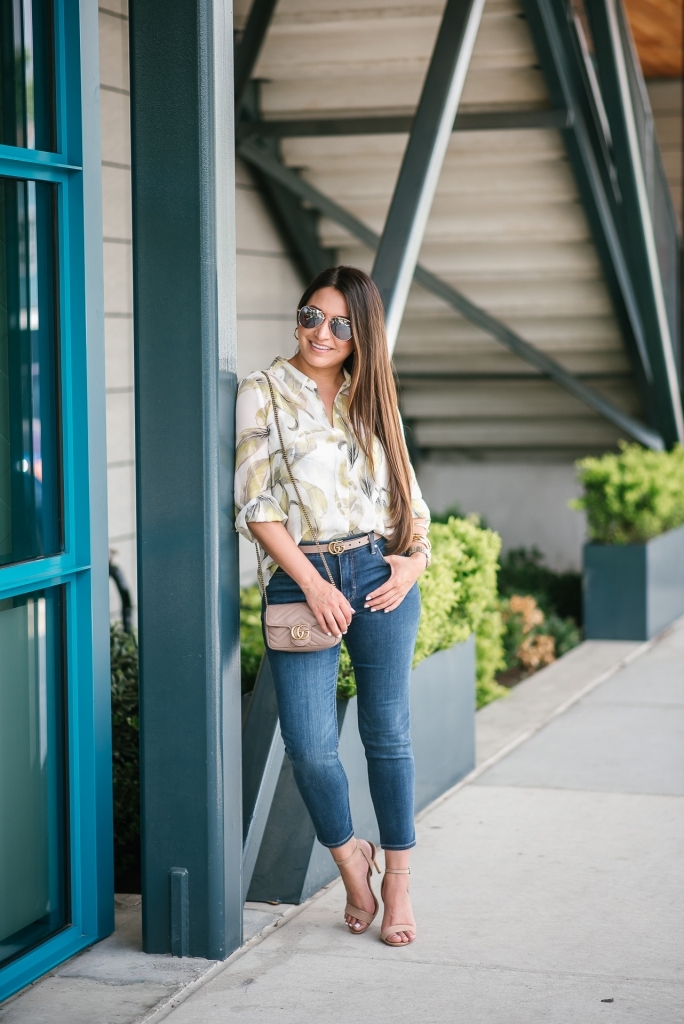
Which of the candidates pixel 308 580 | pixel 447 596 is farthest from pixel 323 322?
pixel 447 596

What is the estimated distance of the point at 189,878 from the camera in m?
3.51

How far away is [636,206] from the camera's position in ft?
25.6

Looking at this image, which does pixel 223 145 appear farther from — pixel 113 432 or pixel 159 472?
pixel 113 432

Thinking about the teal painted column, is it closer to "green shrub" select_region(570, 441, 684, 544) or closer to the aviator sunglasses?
the aviator sunglasses

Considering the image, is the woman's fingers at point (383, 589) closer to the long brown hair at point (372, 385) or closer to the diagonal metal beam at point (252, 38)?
the long brown hair at point (372, 385)

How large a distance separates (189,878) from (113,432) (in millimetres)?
3609

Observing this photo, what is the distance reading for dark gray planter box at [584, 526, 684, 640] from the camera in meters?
7.82

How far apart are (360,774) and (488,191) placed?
4.58 meters

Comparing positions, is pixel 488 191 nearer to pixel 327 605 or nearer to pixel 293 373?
pixel 293 373

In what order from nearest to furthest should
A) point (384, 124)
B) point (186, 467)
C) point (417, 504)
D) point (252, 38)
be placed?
point (186, 467), point (417, 504), point (252, 38), point (384, 124)

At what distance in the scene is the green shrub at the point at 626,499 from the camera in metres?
7.98

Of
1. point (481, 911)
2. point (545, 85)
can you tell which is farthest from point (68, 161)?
point (545, 85)

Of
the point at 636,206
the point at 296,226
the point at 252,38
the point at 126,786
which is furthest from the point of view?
the point at 296,226

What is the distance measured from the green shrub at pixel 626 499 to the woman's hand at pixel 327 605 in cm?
490
